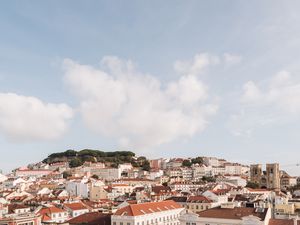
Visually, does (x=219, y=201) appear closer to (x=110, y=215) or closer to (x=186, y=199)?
(x=186, y=199)

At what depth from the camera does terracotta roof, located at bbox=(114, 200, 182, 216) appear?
6125cm

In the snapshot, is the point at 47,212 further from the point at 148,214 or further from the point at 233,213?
the point at 233,213

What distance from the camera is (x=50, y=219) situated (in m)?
70.7

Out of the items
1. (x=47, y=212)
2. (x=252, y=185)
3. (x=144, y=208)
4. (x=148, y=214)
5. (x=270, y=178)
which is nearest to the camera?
(x=148, y=214)

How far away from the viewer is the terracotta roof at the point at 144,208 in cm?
6125

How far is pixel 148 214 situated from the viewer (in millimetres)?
63344

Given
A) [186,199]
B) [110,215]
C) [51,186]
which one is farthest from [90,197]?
[110,215]

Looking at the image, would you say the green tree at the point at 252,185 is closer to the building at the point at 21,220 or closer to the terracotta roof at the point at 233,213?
the terracotta roof at the point at 233,213

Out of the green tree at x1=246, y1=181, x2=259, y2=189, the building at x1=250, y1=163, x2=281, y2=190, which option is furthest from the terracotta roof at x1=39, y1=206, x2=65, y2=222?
the building at x1=250, y1=163, x2=281, y2=190

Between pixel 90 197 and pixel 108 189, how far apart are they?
7.84 meters

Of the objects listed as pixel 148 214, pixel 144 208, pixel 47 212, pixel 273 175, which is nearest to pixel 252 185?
pixel 273 175

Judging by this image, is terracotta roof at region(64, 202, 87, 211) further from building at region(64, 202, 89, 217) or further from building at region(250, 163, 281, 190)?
building at region(250, 163, 281, 190)

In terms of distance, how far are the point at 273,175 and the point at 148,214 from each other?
10603cm

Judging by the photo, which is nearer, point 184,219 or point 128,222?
point 184,219
